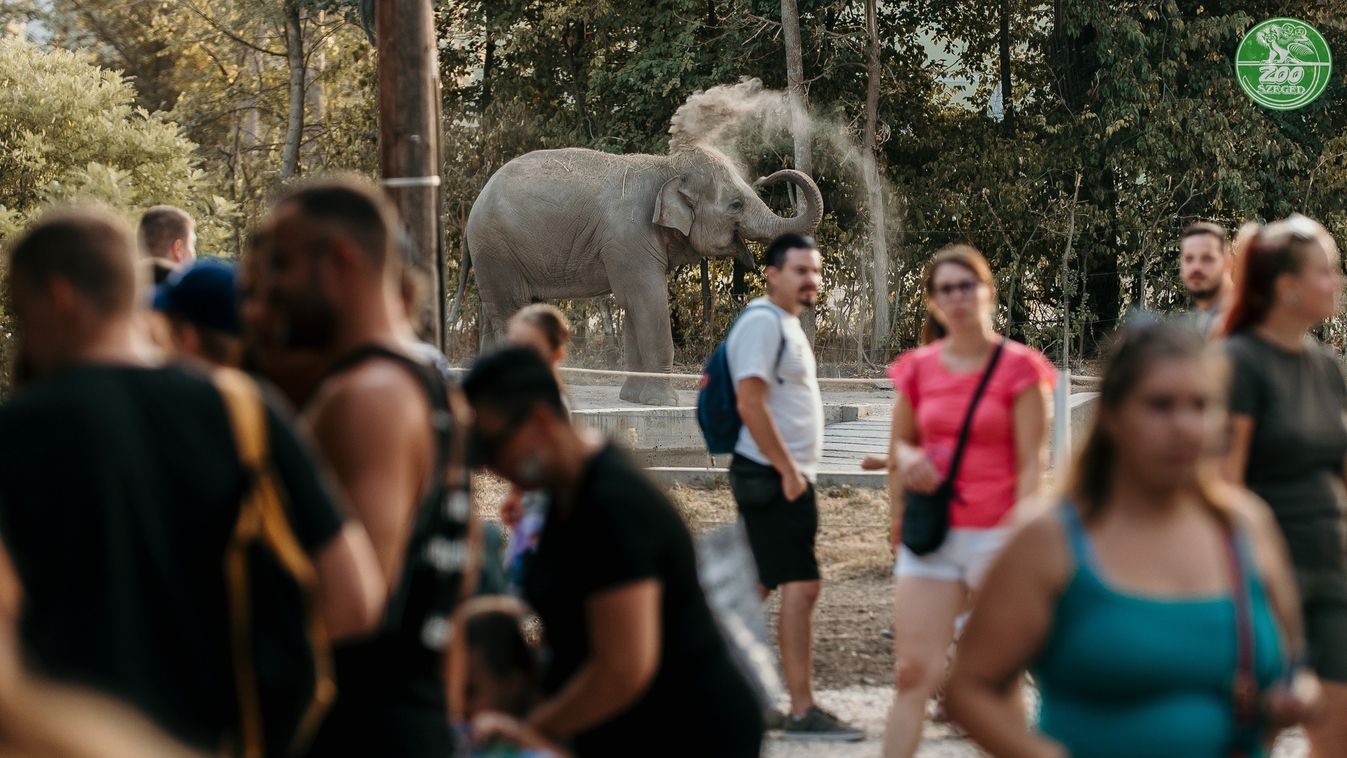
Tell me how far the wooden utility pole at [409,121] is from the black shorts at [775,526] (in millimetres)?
1379

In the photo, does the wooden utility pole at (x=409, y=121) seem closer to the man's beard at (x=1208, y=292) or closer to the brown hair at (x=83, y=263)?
the man's beard at (x=1208, y=292)

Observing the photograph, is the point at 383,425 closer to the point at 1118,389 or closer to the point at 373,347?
the point at 373,347

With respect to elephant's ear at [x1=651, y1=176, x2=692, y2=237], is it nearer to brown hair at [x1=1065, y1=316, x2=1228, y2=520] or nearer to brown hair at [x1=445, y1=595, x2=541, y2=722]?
brown hair at [x1=445, y1=595, x2=541, y2=722]

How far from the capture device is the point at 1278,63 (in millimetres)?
17172

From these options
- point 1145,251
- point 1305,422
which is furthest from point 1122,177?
point 1305,422

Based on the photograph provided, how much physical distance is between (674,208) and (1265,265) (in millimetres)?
14530

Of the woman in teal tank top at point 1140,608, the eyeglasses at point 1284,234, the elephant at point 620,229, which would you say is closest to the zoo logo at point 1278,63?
the elephant at point 620,229

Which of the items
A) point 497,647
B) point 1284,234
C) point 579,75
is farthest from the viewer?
point 579,75

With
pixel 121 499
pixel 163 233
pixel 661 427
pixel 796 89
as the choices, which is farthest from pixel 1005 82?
pixel 121 499

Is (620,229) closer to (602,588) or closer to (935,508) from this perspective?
(935,508)

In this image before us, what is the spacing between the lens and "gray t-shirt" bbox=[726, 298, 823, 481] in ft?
22.1

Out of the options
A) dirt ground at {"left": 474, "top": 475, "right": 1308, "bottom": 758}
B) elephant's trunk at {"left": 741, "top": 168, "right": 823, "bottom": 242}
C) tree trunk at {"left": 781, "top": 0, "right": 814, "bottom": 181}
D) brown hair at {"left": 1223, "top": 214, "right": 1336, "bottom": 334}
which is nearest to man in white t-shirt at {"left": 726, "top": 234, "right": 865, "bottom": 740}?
dirt ground at {"left": 474, "top": 475, "right": 1308, "bottom": 758}

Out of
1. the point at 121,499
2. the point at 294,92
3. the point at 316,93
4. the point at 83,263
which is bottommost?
the point at 121,499

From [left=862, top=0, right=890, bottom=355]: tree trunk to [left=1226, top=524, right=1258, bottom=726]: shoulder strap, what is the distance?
21.9m
